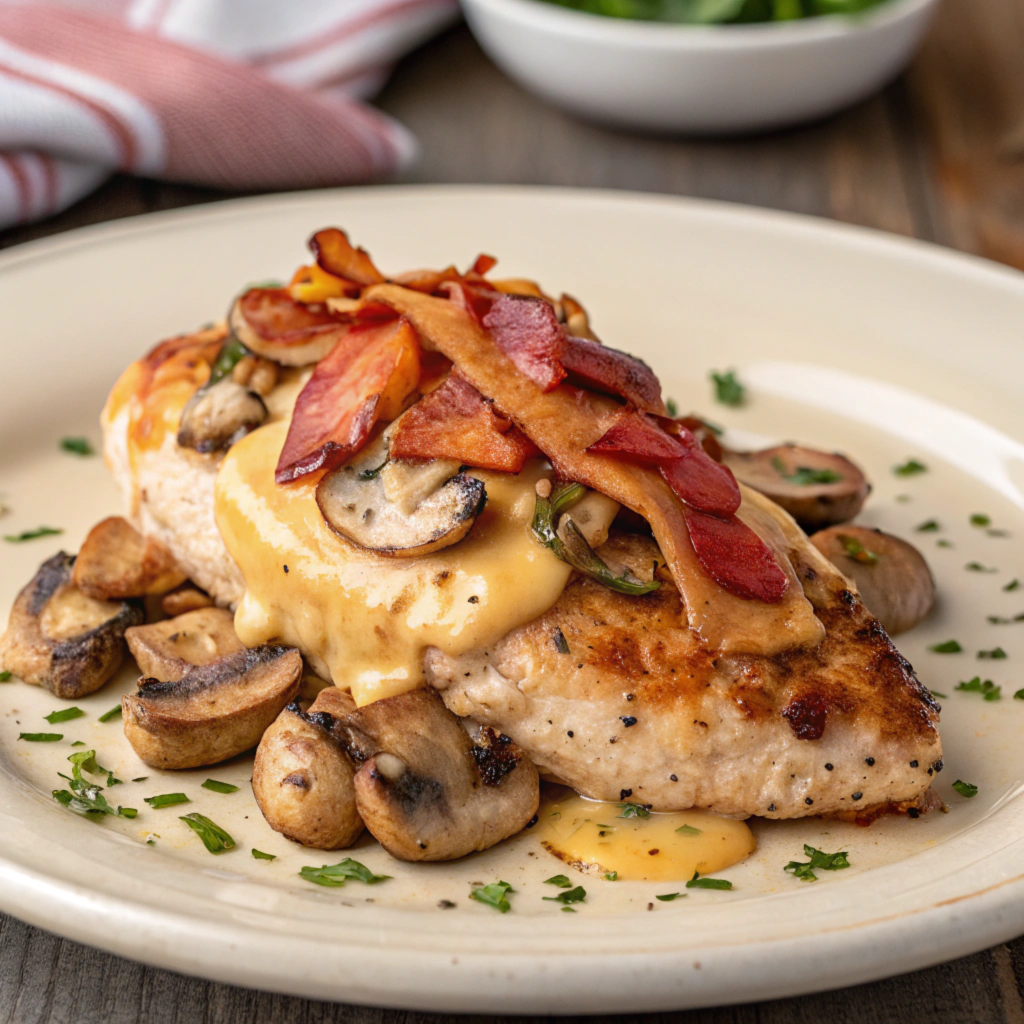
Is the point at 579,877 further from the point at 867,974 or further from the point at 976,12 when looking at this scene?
the point at 976,12

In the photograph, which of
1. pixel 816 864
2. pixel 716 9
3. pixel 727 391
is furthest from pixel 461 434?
pixel 716 9

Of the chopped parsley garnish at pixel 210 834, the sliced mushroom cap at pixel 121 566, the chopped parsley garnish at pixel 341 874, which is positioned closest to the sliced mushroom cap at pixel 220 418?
the sliced mushroom cap at pixel 121 566

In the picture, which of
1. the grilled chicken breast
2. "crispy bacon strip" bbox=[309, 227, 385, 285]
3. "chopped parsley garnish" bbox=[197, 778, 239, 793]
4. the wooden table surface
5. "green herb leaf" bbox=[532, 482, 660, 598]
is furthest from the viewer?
the wooden table surface

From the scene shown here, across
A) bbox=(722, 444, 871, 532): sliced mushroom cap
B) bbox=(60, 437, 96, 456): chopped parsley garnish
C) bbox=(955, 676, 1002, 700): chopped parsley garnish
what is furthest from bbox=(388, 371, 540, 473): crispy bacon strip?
bbox=(60, 437, 96, 456): chopped parsley garnish

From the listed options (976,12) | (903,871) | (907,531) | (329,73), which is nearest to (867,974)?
(903,871)

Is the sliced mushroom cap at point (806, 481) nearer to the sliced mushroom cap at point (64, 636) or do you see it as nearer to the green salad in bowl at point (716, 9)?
the sliced mushroom cap at point (64, 636)

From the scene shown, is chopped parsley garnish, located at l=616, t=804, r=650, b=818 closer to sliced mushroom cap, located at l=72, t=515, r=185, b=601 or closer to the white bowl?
sliced mushroom cap, located at l=72, t=515, r=185, b=601

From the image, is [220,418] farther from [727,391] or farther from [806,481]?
[727,391]
